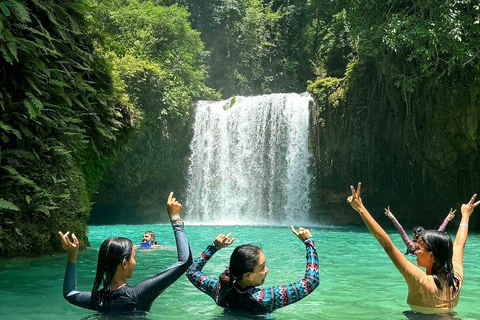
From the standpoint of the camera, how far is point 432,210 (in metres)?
26.0

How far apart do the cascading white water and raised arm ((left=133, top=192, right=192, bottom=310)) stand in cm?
2437

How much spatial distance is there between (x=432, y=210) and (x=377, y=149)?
4.15 metres

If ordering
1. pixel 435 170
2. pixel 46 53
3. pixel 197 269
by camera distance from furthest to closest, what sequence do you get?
pixel 435 170, pixel 46 53, pixel 197 269

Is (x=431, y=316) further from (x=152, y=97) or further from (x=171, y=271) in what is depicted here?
(x=152, y=97)

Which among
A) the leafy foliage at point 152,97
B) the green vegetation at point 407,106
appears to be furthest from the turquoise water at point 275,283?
the leafy foliage at point 152,97

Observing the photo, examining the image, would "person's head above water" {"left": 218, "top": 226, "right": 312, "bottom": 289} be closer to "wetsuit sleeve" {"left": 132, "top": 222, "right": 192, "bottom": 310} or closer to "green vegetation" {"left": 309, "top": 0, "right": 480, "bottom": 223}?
"wetsuit sleeve" {"left": 132, "top": 222, "right": 192, "bottom": 310}

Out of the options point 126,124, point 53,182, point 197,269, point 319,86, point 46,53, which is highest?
point 319,86

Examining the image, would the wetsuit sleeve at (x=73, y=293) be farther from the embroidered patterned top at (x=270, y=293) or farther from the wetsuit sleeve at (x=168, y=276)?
the embroidered patterned top at (x=270, y=293)

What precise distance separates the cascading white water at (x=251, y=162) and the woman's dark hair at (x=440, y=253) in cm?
2391

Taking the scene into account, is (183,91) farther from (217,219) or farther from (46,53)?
(46,53)

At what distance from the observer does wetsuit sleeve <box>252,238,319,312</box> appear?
3891 millimetres

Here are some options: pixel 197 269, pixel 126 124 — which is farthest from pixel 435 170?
pixel 197 269

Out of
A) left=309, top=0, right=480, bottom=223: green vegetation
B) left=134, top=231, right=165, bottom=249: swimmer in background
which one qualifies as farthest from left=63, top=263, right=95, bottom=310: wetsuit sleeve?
left=309, top=0, right=480, bottom=223: green vegetation

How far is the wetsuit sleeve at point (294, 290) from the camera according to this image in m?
3.89
